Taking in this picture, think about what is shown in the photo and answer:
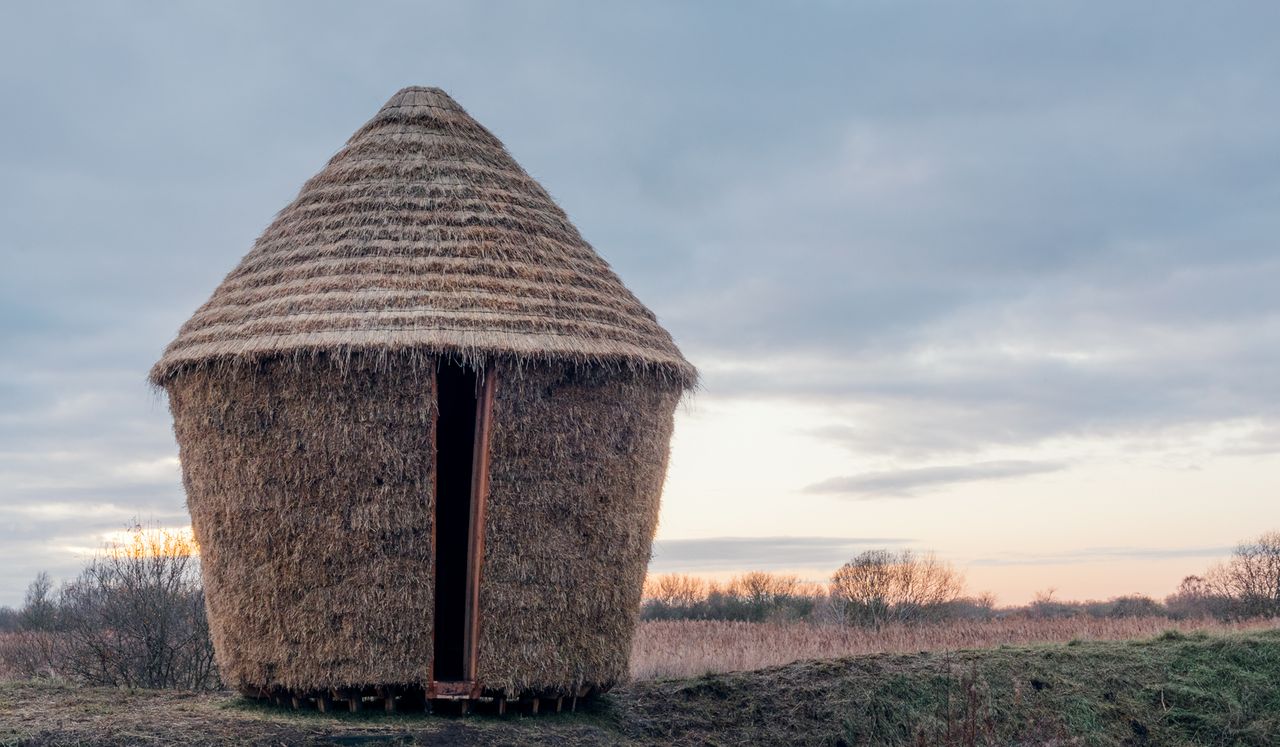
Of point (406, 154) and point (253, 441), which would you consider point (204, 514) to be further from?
point (406, 154)

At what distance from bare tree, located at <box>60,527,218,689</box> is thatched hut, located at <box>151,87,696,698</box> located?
445 cm

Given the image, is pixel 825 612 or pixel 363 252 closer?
pixel 363 252

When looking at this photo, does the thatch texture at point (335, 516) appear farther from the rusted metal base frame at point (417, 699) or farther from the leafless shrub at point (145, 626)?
the leafless shrub at point (145, 626)

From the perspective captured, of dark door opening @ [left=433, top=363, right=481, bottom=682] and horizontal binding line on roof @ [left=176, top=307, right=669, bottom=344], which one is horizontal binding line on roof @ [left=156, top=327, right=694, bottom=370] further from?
dark door opening @ [left=433, top=363, right=481, bottom=682]

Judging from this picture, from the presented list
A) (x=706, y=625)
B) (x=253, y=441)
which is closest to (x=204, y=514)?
(x=253, y=441)

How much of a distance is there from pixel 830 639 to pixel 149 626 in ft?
34.0

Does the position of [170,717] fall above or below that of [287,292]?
below

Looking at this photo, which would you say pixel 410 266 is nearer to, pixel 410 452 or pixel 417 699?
pixel 410 452

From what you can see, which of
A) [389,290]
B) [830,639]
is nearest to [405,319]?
[389,290]

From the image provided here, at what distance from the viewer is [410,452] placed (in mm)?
9695

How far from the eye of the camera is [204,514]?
34.8 ft

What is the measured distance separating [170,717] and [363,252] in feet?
14.6

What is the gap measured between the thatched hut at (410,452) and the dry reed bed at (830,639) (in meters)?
4.99

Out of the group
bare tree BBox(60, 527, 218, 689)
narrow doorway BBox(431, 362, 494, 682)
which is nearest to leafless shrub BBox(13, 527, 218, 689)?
bare tree BBox(60, 527, 218, 689)
